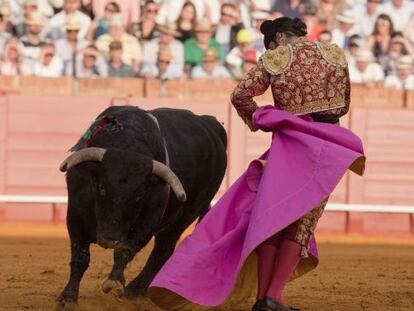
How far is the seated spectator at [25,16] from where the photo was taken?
32.9 feet

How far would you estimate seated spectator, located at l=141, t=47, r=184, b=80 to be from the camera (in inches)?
400

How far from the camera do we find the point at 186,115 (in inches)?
234

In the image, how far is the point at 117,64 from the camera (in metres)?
10.2

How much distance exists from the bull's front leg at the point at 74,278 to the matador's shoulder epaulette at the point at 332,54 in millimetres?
1384

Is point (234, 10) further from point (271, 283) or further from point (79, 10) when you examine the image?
point (271, 283)

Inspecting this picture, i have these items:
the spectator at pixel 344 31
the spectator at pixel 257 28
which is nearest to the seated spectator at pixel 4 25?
the spectator at pixel 257 28

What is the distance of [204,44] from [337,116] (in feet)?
18.3

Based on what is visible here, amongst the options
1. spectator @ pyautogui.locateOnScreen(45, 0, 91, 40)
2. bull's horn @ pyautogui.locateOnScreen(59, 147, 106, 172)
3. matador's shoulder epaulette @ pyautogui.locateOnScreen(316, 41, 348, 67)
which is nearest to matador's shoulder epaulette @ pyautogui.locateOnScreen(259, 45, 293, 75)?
matador's shoulder epaulette @ pyautogui.locateOnScreen(316, 41, 348, 67)

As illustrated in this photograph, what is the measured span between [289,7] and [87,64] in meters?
1.95

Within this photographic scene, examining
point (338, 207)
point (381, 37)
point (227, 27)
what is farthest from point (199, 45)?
point (338, 207)

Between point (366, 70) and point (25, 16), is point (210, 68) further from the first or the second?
point (25, 16)

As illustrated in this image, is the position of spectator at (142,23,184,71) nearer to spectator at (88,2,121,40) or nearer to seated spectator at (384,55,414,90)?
spectator at (88,2,121,40)

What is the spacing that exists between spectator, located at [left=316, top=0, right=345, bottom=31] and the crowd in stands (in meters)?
0.12

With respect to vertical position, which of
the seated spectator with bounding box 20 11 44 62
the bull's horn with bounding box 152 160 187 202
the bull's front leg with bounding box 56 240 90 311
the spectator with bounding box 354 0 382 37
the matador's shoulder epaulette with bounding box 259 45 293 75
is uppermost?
the matador's shoulder epaulette with bounding box 259 45 293 75
